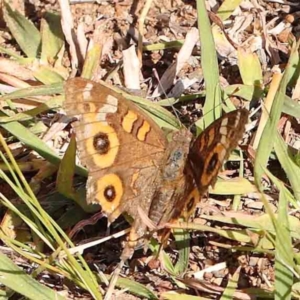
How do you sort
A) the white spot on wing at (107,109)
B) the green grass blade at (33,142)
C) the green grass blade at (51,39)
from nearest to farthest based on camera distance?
Result: the white spot on wing at (107,109), the green grass blade at (33,142), the green grass blade at (51,39)

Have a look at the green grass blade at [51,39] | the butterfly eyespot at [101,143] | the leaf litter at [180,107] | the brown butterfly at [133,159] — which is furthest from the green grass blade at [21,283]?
the green grass blade at [51,39]

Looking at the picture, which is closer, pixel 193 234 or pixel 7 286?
pixel 7 286

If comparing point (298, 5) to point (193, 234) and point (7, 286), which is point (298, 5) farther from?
point (7, 286)

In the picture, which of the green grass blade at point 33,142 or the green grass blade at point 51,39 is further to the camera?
the green grass blade at point 51,39

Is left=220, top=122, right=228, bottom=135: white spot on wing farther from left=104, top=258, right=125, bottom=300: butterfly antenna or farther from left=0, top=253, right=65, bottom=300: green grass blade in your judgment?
left=0, top=253, right=65, bottom=300: green grass blade

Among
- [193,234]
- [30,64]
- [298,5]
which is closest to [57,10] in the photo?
[30,64]

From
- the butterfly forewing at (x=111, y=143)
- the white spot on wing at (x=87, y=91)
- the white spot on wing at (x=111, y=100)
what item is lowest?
the butterfly forewing at (x=111, y=143)

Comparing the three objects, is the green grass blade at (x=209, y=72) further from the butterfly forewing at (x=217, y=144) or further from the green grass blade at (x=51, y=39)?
the green grass blade at (x=51, y=39)

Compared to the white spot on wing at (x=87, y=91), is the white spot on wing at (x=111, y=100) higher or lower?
lower
